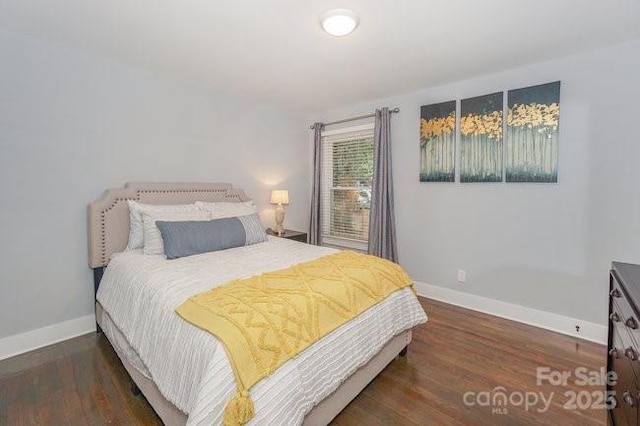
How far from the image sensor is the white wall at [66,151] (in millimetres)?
2207

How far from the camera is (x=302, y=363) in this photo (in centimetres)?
133

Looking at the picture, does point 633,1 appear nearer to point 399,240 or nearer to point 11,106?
point 399,240

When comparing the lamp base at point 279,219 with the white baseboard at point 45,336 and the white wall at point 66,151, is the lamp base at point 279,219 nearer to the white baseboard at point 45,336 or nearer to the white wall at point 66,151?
the white wall at point 66,151

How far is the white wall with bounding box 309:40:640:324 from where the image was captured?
231cm

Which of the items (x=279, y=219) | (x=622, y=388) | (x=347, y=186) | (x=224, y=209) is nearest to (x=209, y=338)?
(x=622, y=388)

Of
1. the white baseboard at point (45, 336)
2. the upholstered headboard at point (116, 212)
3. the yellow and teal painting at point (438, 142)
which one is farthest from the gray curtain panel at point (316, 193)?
the white baseboard at point (45, 336)

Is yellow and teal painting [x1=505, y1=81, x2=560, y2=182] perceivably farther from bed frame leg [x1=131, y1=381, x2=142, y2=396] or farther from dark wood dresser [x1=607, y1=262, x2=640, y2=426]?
bed frame leg [x1=131, y1=381, x2=142, y2=396]

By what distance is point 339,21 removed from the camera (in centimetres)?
190

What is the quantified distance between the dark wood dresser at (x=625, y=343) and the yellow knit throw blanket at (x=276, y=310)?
1.07 metres

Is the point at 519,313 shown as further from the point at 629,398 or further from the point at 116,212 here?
the point at 116,212

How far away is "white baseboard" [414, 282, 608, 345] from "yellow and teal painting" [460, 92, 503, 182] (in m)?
1.21

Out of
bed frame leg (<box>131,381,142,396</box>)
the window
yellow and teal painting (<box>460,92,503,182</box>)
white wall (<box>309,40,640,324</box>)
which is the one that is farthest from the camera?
the window

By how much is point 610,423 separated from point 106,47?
12.9ft

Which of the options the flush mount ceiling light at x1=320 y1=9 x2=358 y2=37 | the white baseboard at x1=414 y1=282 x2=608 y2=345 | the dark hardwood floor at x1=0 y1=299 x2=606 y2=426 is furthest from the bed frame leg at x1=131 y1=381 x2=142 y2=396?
the white baseboard at x1=414 y1=282 x2=608 y2=345
